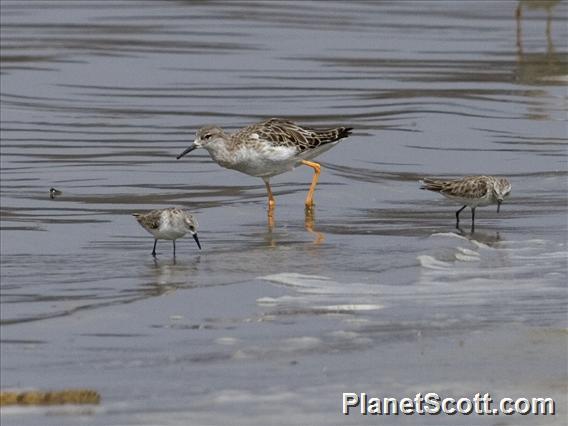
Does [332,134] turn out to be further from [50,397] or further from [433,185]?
[50,397]

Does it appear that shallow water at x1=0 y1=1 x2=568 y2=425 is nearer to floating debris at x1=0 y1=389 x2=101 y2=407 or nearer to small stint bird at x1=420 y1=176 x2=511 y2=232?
floating debris at x1=0 y1=389 x2=101 y2=407

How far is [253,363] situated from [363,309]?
1470 millimetres

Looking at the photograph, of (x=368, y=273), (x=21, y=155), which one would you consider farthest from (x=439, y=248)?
(x=21, y=155)

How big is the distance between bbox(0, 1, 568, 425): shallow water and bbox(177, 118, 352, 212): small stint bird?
37 cm

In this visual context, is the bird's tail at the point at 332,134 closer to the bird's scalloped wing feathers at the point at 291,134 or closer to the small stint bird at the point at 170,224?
the bird's scalloped wing feathers at the point at 291,134

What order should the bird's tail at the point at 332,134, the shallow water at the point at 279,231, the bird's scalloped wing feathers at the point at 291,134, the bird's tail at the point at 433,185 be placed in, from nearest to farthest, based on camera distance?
1. the shallow water at the point at 279,231
2. the bird's tail at the point at 433,185
3. the bird's scalloped wing feathers at the point at 291,134
4. the bird's tail at the point at 332,134

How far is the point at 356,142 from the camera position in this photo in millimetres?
18062

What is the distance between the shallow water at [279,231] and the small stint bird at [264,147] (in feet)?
1.22

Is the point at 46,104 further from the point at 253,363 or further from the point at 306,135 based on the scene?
the point at 253,363

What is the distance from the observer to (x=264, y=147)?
14.5 metres

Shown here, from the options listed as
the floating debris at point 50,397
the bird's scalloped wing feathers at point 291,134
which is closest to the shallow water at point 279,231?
the floating debris at point 50,397

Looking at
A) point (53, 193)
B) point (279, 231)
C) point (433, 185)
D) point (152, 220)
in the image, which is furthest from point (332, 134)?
point (152, 220)

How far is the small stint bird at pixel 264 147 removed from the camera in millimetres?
14430

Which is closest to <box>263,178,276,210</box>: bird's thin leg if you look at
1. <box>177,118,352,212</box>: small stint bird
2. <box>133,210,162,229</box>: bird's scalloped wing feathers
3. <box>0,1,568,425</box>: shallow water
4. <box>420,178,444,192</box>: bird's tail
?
<box>177,118,352,212</box>: small stint bird
